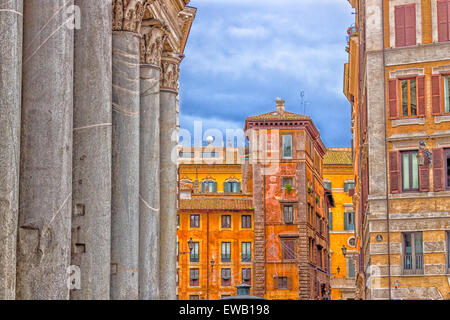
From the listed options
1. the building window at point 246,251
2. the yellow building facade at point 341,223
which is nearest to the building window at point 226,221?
the building window at point 246,251

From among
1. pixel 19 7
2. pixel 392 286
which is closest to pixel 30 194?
pixel 19 7

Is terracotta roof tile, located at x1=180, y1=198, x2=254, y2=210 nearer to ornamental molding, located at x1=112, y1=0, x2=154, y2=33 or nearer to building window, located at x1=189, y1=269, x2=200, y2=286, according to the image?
building window, located at x1=189, y1=269, x2=200, y2=286

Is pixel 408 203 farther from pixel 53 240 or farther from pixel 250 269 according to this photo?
pixel 250 269

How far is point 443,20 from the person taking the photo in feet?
124

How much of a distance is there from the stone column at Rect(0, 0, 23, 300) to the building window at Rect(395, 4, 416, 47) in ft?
89.0

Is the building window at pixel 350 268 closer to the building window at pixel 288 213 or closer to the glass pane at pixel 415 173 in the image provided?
the building window at pixel 288 213

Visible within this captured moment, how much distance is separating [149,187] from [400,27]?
67.8 ft

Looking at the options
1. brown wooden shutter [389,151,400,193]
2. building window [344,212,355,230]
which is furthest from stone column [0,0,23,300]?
building window [344,212,355,230]

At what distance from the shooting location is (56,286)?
45.7ft

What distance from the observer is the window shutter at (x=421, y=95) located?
37406mm

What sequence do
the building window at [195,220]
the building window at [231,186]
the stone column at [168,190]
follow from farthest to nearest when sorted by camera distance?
the building window at [231,186], the building window at [195,220], the stone column at [168,190]

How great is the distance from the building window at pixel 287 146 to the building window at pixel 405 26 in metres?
43.3

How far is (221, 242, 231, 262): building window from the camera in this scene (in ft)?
268
